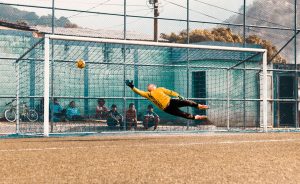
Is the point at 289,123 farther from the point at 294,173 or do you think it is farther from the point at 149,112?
the point at 294,173

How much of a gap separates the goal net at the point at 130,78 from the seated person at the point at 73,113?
0.12ft

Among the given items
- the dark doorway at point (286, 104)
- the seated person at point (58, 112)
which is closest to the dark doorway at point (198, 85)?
the dark doorway at point (286, 104)

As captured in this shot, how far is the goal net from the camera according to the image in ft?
61.4

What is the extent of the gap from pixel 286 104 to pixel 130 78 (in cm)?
810

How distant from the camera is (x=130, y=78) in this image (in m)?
23.2

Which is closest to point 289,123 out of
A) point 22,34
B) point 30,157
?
point 22,34

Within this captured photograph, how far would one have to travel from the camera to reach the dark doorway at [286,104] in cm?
2588

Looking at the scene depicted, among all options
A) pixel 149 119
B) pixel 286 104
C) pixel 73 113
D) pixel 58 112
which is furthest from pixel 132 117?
pixel 286 104

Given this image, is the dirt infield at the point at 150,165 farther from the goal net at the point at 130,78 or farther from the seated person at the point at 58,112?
the seated person at the point at 58,112

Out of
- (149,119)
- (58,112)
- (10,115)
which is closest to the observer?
(58,112)

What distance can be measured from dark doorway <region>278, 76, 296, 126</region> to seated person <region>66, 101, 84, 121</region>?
35.6ft

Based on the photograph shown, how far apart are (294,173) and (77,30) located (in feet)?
87.6

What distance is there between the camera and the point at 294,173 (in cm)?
678

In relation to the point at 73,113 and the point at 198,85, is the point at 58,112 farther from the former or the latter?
the point at 198,85
